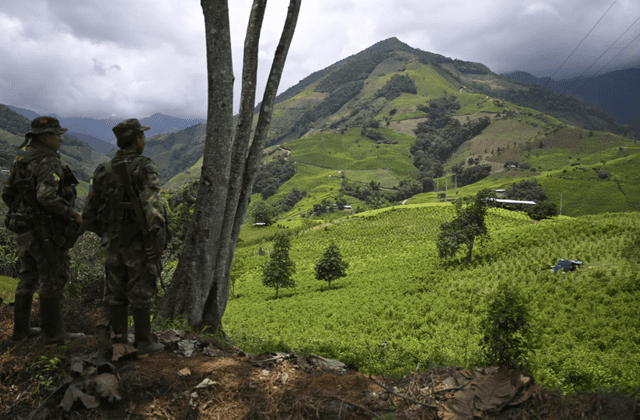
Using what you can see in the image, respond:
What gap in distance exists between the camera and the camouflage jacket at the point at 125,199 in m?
3.35

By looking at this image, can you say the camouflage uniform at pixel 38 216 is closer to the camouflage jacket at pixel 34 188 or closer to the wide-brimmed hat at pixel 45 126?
the camouflage jacket at pixel 34 188

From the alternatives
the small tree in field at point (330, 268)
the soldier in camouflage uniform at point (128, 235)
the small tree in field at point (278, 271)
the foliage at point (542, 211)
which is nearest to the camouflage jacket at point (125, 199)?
the soldier in camouflage uniform at point (128, 235)

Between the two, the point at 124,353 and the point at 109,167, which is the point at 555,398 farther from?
the point at 109,167

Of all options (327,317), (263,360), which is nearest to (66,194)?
(263,360)

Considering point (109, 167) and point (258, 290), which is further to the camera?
point (258, 290)

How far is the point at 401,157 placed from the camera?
174750 mm

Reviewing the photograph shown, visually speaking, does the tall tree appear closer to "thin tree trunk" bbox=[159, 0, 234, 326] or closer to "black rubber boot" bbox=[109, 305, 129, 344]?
"thin tree trunk" bbox=[159, 0, 234, 326]

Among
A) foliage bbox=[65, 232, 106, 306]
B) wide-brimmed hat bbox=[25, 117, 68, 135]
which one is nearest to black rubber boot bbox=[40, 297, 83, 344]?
wide-brimmed hat bbox=[25, 117, 68, 135]

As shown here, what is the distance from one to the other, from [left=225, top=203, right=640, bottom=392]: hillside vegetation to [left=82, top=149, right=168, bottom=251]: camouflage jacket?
2.87 meters

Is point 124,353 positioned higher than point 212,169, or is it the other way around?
point 212,169

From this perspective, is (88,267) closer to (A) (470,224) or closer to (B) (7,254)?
(B) (7,254)

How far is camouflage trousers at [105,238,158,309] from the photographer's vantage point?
11.4ft

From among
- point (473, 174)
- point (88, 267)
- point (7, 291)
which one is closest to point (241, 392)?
point (7, 291)

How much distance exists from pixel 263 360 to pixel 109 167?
2.72 m
